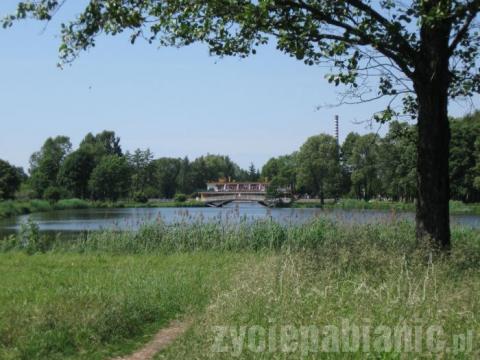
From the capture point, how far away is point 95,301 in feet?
23.4

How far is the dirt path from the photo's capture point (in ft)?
19.2

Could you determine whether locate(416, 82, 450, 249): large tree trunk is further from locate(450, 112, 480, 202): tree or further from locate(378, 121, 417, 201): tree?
locate(450, 112, 480, 202): tree

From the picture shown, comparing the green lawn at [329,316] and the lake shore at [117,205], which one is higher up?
the lake shore at [117,205]

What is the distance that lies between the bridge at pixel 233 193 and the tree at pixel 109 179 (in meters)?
16.4

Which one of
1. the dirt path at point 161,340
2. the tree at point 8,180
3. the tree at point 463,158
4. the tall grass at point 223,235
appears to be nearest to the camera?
the dirt path at point 161,340

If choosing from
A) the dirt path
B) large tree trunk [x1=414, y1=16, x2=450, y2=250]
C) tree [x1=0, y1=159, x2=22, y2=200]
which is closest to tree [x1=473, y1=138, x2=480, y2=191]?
large tree trunk [x1=414, y1=16, x2=450, y2=250]

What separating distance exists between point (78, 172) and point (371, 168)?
54362 millimetres

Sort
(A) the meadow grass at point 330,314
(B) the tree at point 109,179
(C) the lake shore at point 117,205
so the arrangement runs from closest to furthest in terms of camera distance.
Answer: (A) the meadow grass at point 330,314 → (C) the lake shore at point 117,205 → (B) the tree at point 109,179

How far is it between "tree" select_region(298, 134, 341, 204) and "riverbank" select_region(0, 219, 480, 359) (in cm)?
7662

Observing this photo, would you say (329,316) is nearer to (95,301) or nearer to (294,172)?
(95,301)

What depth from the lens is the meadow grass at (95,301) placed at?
593 centimetres

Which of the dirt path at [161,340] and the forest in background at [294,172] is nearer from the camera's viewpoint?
the dirt path at [161,340]

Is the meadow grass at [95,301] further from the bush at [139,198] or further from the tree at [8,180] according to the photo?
the bush at [139,198]

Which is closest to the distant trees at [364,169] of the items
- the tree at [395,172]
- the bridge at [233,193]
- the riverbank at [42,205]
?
the tree at [395,172]
